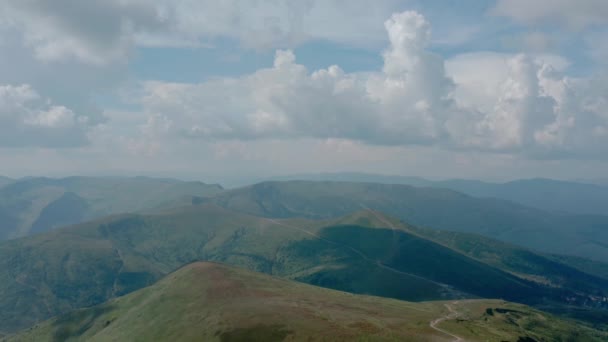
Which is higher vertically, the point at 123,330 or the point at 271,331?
the point at 271,331

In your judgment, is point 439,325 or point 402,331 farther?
point 439,325

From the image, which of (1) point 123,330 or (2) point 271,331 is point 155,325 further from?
(2) point 271,331

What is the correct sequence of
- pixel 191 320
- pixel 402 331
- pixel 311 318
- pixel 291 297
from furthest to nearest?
1. pixel 291 297
2. pixel 191 320
3. pixel 311 318
4. pixel 402 331

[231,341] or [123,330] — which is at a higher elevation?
[231,341]

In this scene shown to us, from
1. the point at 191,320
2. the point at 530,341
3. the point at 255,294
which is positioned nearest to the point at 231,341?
the point at 191,320

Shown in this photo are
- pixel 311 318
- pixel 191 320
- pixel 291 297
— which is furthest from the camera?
pixel 291 297

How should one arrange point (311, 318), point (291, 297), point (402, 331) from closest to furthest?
1. point (402, 331)
2. point (311, 318)
3. point (291, 297)

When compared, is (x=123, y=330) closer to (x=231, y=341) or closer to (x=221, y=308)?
(x=221, y=308)

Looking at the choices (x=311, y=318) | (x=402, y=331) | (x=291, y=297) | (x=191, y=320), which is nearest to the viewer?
(x=402, y=331)

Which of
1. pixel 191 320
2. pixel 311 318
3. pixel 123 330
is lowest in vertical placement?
pixel 123 330

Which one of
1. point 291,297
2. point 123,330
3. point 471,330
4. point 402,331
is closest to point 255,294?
point 291,297
